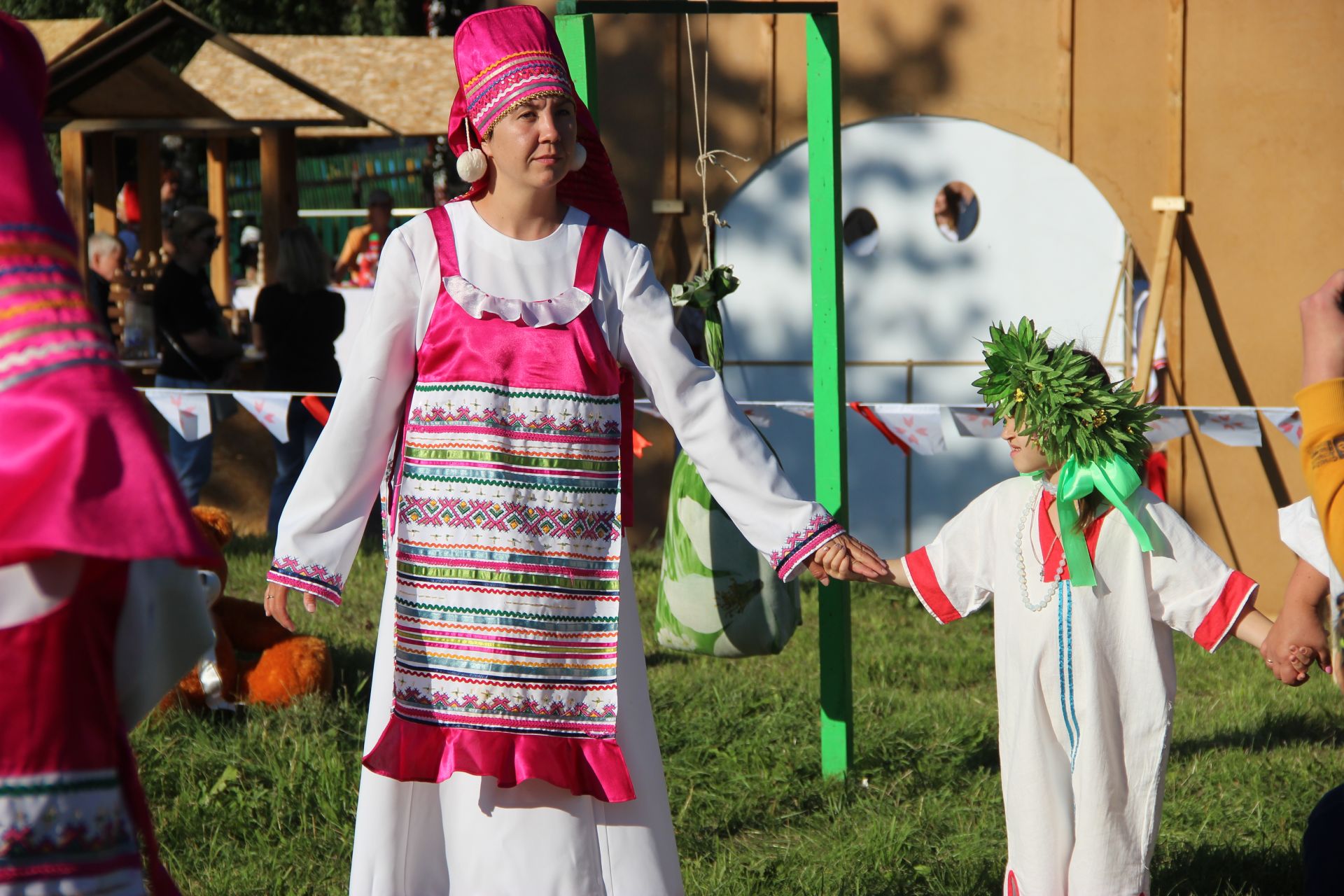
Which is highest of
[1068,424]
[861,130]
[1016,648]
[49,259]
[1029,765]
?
[861,130]

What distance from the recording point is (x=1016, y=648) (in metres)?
3.48

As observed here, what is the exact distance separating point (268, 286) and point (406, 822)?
5.90 meters

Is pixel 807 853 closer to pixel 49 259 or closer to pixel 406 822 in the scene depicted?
pixel 406 822

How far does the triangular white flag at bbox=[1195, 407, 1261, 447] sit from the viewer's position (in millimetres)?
6535

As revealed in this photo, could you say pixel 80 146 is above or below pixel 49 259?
above

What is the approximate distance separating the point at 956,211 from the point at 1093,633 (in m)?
5.18

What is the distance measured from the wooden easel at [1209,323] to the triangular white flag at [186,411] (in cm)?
468

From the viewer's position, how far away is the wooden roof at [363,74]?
49.7 ft

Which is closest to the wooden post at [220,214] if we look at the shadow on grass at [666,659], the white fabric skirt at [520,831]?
the shadow on grass at [666,659]

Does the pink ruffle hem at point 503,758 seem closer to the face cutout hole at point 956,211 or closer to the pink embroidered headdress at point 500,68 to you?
the pink embroidered headdress at point 500,68

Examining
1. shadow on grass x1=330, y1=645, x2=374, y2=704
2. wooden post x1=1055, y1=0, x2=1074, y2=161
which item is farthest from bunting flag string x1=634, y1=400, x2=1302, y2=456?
wooden post x1=1055, y1=0, x2=1074, y2=161

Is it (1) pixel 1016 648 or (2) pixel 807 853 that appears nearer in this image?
(1) pixel 1016 648

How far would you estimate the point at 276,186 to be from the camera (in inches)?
434

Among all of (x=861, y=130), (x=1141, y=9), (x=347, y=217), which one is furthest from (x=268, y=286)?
(x=347, y=217)
